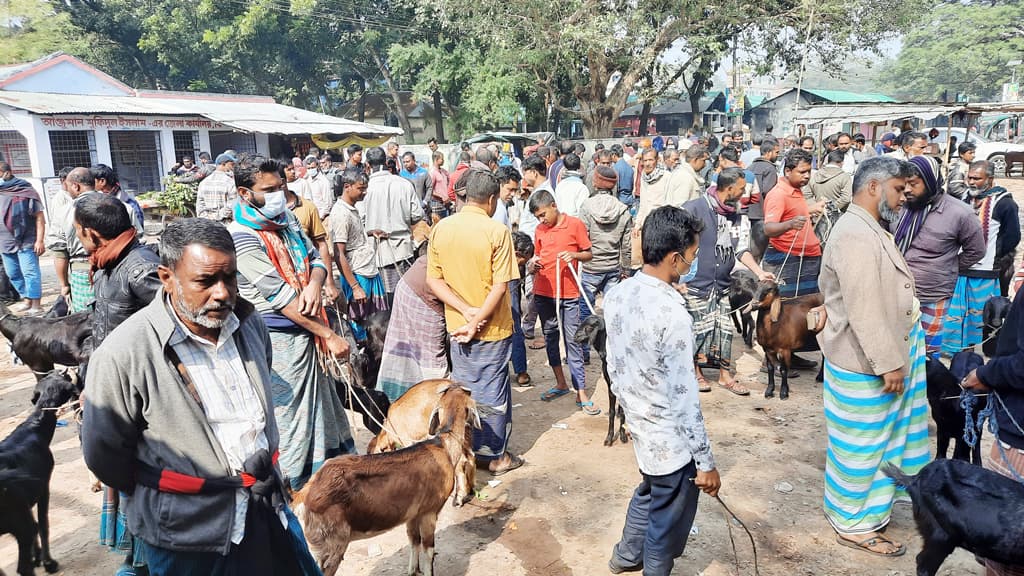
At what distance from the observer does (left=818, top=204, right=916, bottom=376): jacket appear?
11.4 ft

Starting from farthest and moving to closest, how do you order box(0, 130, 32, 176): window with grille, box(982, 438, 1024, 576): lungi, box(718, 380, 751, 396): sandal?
box(0, 130, 32, 176): window with grille → box(718, 380, 751, 396): sandal → box(982, 438, 1024, 576): lungi

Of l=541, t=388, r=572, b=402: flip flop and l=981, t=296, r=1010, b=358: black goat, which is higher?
l=981, t=296, r=1010, b=358: black goat

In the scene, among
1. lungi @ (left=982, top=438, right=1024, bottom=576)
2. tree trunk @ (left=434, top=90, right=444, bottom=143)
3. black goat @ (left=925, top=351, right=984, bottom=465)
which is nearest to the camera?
lungi @ (left=982, top=438, right=1024, bottom=576)

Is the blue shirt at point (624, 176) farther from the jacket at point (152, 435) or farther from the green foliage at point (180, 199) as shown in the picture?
the green foliage at point (180, 199)

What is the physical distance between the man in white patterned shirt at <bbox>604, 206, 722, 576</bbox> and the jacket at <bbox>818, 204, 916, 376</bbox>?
1.07 meters

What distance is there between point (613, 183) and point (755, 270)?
5.18 ft

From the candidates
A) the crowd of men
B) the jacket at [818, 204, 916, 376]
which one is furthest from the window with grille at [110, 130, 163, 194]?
the jacket at [818, 204, 916, 376]

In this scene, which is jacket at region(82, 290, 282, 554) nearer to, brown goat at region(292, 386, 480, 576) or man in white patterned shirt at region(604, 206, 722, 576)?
brown goat at region(292, 386, 480, 576)

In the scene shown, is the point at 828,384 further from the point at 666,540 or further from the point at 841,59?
the point at 841,59

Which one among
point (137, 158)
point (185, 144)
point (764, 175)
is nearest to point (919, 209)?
point (764, 175)

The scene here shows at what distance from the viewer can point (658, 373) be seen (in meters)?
2.94

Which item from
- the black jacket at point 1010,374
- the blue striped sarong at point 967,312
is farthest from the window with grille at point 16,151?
the black jacket at point 1010,374

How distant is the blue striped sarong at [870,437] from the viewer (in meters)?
3.63

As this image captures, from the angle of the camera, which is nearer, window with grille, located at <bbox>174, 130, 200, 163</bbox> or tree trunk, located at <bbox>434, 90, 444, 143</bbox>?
window with grille, located at <bbox>174, 130, 200, 163</bbox>
